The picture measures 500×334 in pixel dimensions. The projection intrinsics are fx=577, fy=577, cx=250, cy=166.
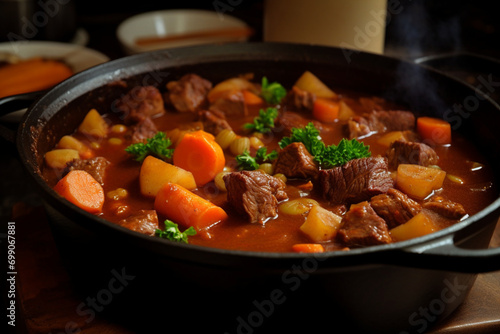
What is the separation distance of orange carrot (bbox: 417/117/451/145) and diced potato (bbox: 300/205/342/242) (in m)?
1.07

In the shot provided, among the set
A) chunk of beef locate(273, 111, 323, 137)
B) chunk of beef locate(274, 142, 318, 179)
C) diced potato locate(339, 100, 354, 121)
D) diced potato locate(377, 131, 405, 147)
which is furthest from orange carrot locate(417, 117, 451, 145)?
chunk of beef locate(274, 142, 318, 179)

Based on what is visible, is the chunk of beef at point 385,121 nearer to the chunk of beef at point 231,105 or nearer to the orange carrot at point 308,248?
the chunk of beef at point 231,105

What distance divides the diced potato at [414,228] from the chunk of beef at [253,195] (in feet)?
1.71

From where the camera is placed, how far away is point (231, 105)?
342cm

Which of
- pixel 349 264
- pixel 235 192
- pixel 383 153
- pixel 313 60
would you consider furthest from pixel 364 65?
pixel 349 264

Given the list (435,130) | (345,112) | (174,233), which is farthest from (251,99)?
(174,233)

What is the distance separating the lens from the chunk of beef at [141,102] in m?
3.39

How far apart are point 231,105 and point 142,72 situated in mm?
564

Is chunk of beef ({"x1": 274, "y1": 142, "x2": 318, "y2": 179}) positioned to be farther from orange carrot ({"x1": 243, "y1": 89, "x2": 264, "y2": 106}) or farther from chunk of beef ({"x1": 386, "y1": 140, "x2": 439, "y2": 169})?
orange carrot ({"x1": 243, "y1": 89, "x2": 264, "y2": 106})

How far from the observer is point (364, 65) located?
11.7ft

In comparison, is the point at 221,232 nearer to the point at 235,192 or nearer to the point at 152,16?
the point at 235,192

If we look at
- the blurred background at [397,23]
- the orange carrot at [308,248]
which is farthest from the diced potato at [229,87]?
the blurred background at [397,23]

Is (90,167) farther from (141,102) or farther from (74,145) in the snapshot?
(141,102)

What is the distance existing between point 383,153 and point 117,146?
143cm
